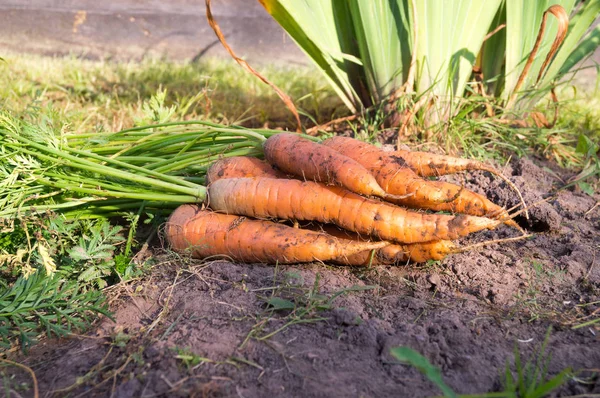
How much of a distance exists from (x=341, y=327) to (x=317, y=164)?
28.6 inches

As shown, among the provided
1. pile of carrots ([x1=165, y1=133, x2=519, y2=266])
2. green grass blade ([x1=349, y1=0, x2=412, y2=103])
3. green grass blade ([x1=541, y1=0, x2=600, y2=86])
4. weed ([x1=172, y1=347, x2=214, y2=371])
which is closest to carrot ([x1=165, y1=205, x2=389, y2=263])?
pile of carrots ([x1=165, y1=133, x2=519, y2=266])

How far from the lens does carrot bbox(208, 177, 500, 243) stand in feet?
6.64

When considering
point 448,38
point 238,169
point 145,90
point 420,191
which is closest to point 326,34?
point 448,38

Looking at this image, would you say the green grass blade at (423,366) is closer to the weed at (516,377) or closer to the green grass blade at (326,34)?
the weed at (516,377)

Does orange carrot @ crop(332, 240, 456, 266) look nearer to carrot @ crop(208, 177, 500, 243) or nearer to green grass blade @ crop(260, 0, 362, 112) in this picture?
carrot @ crop(208, 177, 500, 243)

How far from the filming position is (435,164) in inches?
89.4

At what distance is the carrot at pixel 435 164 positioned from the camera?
7.34 feet

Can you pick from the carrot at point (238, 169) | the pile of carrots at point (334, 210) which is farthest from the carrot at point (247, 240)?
the carrot at point (238, 169)

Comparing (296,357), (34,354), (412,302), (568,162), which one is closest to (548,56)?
(568,162)

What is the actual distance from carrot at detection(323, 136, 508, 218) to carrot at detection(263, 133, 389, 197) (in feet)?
0.35

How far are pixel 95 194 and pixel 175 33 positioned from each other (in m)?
3.35

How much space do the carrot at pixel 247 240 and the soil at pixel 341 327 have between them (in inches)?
2.4

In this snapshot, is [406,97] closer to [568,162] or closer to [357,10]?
[357,10]

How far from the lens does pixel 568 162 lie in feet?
9.83
